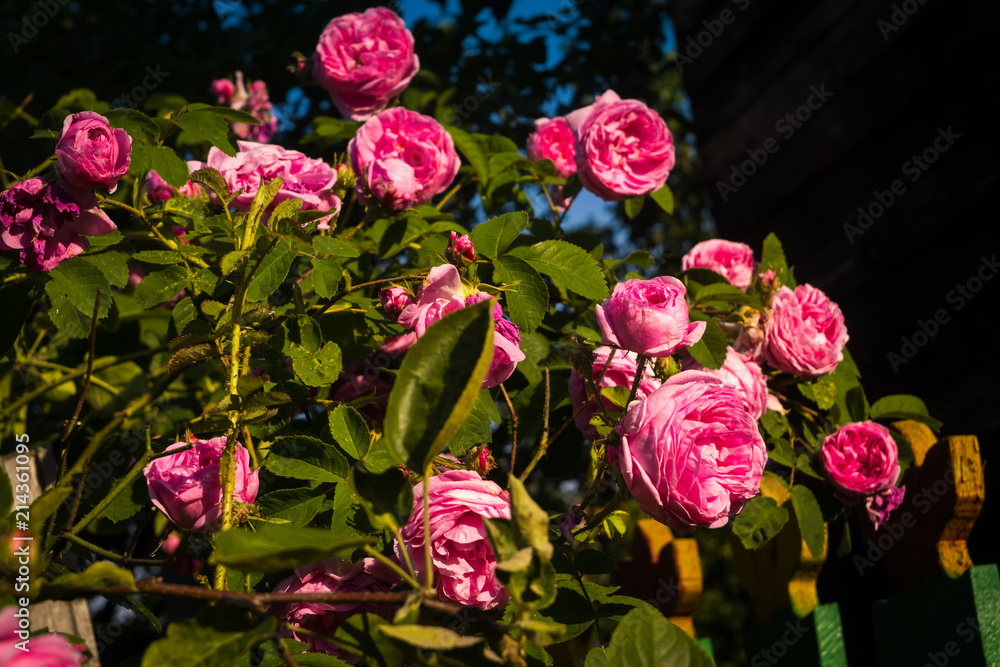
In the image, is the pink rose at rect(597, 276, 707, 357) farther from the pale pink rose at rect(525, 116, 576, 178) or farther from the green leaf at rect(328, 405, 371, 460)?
the pale pink rose at rect(525, 116, 576, 178)

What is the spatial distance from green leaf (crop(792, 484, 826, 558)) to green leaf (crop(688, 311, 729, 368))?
0.32 metres

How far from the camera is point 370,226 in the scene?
4.81 ft

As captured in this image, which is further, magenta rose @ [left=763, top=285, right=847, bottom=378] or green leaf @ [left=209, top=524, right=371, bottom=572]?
magenta rose @ [left=763, top=285, right=847, bottom=378]

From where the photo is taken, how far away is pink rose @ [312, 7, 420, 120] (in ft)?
4.95

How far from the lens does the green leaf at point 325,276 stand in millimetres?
1007

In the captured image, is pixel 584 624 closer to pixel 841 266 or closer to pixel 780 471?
pixel 780 471

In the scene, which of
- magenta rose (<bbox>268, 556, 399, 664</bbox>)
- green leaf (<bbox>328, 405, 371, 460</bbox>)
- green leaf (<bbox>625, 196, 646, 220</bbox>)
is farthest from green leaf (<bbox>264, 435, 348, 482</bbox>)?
green leaf (<bbox>625, 196, 646, 220</bbox>)

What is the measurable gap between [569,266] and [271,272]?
44cm

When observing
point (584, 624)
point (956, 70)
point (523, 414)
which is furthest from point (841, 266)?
point (584, 624)

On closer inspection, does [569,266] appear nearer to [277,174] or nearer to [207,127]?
[277,174]

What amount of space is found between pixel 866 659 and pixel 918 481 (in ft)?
1.76

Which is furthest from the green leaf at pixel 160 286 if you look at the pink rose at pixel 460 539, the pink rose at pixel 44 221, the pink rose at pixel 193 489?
the pink rose at pixel 460 539

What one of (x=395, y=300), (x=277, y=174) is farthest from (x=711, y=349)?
(x=277, y=174)

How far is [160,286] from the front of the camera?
3.58 ft
